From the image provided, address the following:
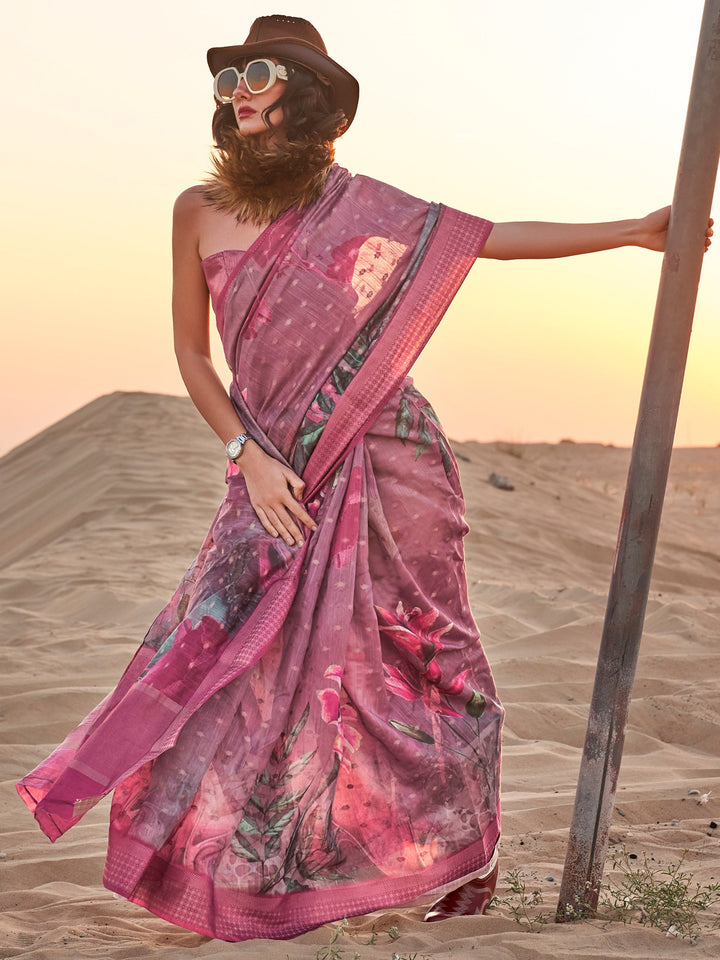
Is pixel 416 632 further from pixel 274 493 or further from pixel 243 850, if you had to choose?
pixel 243 850

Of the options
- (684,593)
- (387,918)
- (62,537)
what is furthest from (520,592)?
(387,918)

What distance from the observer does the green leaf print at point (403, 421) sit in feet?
8.75

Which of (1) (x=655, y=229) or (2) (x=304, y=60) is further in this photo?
(2) (x=304, y=60)

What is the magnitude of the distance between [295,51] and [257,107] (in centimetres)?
17

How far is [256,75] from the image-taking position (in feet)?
8.59

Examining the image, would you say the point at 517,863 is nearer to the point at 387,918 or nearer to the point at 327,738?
the point at 387,918

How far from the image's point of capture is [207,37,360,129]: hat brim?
2.65 metres

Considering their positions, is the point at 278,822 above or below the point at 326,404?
below

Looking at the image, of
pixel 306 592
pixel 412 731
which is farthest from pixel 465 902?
pixel 306 592

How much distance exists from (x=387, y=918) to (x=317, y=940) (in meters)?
0.28

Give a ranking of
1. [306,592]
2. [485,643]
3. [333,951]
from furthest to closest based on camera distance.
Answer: [485,643], [306,592], [333,951]

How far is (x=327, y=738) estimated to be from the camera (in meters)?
2.44

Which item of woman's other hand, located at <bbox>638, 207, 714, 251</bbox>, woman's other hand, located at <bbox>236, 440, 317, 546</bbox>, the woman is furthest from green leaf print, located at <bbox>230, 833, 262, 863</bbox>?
woman's other hand, located at <bbox>638, 207, 714, 251</bbox>

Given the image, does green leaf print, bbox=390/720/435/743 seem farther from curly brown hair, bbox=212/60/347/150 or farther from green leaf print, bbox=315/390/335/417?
curly brown hair, bbox=212/60/347/150
